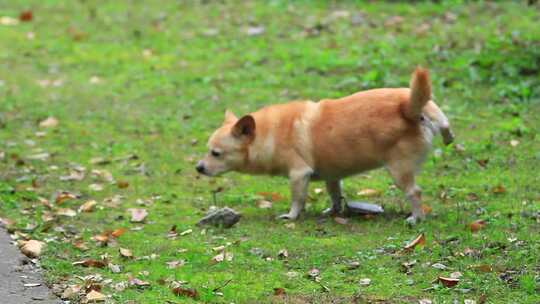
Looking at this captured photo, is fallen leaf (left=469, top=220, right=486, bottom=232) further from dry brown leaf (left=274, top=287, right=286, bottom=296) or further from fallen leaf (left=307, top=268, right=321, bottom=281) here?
dry brown leaf (left=274, top=287, right=286, bottom=296)

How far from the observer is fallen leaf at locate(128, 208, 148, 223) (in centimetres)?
820

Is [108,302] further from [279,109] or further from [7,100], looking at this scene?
[7,100]

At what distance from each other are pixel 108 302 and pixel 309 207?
285cm

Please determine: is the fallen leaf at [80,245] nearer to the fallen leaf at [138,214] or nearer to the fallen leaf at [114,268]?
the fallen leaf at [114,268]

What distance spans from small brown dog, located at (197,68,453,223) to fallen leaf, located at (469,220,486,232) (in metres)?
0.44

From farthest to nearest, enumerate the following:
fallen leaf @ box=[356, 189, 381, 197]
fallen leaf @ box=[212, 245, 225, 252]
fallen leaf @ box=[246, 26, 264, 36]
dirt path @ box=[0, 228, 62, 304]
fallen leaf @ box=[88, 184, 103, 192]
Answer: fallen leaf @ box=[246, 26, 264, 36] → fallen leaf @ box=[88, 184, 103, 192] → fallen leaf @ box=[356, 189, 381, 197] → fallen leaf @ box=[212, 245, 225, 252] → dirt path @ box=[0, 228, 62, 304]

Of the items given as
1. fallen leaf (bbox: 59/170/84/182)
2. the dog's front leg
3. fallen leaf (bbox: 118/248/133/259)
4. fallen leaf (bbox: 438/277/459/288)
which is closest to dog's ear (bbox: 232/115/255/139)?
the dog's front leg

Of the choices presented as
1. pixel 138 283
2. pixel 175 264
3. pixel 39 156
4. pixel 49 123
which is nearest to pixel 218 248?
pixel 175 264

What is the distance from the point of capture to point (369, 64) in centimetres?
1251

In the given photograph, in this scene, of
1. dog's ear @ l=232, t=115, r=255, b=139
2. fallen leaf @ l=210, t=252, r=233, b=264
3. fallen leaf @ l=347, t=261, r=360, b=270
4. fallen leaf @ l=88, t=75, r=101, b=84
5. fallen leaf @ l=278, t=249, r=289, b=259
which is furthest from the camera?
fallen leaf @ l=88, t=75, r=101, b=84

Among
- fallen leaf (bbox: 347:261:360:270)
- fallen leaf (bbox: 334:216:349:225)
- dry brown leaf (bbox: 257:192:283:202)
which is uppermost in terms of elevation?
fallen leaf (bbox: 347:261:360:270)

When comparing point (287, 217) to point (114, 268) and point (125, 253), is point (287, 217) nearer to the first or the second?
point (125, 253)

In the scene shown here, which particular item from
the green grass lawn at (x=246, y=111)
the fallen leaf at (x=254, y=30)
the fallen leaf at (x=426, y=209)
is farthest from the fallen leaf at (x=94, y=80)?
the fallen leaf at (x=426, y=209)

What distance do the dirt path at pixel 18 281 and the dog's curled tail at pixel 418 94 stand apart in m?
2.97
